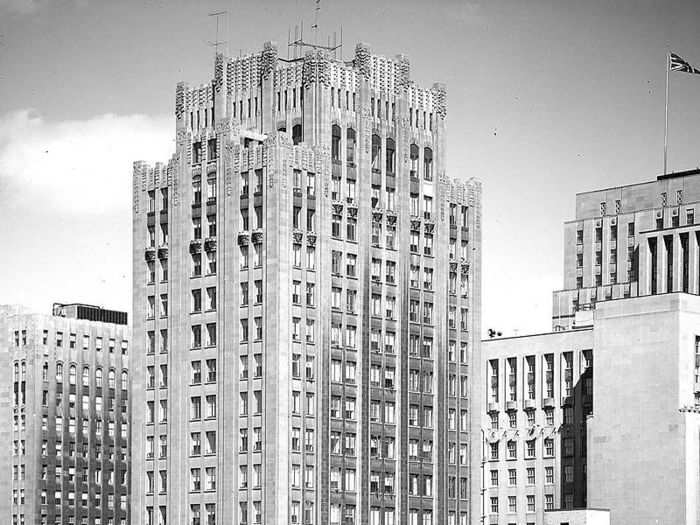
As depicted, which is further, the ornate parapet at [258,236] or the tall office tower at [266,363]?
the ornate parapet at [258,236]

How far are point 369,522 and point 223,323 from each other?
2612 centimetres

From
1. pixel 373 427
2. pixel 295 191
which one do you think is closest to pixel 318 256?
pixel 295 191

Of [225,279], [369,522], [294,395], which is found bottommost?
[369,522]

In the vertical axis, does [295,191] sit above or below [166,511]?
above

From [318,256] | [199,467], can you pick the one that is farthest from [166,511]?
[318,256]

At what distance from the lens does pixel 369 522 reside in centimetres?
19675

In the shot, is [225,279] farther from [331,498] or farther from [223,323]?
[331,498]

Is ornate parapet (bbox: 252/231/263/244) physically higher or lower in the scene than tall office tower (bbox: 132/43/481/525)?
higher

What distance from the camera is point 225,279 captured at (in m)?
195

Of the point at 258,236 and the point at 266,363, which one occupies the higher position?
the point at 258,236

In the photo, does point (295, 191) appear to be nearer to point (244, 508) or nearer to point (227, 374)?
point (227, 374)

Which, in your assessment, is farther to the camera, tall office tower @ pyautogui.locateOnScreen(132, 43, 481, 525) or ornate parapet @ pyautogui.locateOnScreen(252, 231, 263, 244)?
ornate parapet @ pyautogui.locateOnScreen(252, 231, 263, 244)

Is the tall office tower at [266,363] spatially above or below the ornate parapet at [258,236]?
below

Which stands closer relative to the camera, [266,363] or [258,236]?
[266,363]
